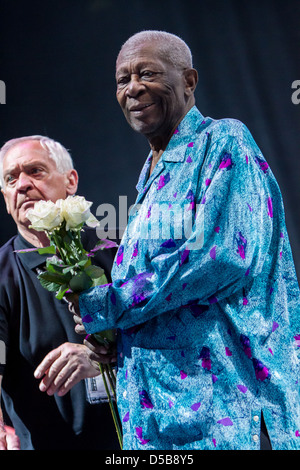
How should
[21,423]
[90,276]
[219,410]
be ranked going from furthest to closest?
[21,423] < [90,276] < [219,410]

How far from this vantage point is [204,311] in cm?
144

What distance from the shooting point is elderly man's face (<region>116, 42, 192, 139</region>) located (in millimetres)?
1629

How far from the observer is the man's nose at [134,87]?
1.63m

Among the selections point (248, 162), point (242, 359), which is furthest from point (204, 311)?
point (248, 162)

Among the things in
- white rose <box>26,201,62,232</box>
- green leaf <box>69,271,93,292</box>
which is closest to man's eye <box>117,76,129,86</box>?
white rose <box>26,201,62,232</box>

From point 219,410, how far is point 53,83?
5.84 ft

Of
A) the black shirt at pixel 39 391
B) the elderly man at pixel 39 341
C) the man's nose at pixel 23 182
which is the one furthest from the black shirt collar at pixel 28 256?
the man's nose at pixel 23 182

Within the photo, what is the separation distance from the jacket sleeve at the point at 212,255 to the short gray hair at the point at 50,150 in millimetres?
1163

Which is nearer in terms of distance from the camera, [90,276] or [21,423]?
[90,276]

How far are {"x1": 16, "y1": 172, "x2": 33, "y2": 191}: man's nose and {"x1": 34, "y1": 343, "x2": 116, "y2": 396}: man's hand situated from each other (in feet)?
2.34

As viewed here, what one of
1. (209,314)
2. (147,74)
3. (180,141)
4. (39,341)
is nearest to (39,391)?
(39,341)

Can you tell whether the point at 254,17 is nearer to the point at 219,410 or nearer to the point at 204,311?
the point at 204,311

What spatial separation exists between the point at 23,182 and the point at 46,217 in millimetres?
1000

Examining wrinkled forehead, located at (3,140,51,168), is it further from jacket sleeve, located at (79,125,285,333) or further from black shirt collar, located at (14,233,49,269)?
jacket sleeve, located at (79,125,285,333)
